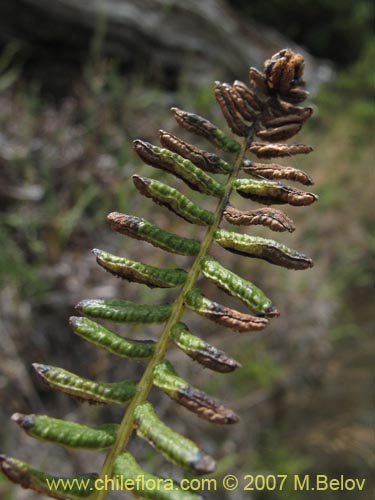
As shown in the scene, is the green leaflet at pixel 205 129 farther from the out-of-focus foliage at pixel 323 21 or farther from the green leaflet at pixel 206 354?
the out-of-focus foliage at pixel 323 21

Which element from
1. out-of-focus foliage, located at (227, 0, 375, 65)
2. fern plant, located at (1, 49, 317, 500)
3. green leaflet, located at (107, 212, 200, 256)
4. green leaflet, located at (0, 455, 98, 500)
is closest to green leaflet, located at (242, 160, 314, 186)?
fern plant, located at (1, 49, 317, 500)

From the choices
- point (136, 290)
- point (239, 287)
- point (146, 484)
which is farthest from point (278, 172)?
point (136, 290)

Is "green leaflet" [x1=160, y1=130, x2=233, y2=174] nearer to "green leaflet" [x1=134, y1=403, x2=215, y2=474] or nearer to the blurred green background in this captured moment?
"green leaflet" [x1=134, y1=403, x2=215, y2=474]

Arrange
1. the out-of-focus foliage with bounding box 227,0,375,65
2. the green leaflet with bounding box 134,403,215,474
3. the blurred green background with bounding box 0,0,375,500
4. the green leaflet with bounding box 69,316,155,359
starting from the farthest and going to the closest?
the out-of-focus foliage with bounding box 227,0,375,65 < the blurred green background with bounding box 0,0,375,500 < the green leaflet with bounding box 69,316,155,359 < the green leaflet with bounding box 134,403,215,474

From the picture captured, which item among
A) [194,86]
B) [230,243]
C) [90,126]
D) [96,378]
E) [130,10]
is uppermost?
[130,10]

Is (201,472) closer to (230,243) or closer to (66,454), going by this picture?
(230,243)

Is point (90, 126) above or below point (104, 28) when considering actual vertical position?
below

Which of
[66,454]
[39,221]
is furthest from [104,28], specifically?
[66,454]
